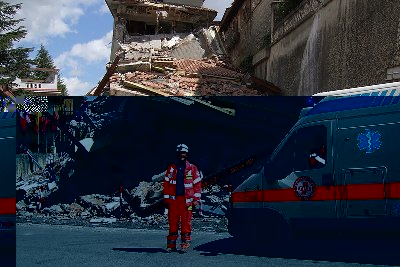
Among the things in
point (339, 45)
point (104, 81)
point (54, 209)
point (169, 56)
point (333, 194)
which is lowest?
point (54, 209)

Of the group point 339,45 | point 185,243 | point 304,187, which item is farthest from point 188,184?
point 339,45

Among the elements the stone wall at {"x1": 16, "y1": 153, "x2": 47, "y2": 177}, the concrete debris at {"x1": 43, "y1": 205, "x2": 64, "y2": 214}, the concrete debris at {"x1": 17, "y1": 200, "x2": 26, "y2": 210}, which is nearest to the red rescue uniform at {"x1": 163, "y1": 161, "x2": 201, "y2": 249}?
the concrete debris at {"x1": 43, "y1": 205, "x2": 64, "y2": 214}

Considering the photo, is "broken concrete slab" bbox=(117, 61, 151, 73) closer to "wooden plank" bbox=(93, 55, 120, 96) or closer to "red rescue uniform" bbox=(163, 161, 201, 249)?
"wooden plank" bbox=(93, 55, 120, 96)

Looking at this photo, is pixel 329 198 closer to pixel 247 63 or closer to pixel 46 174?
pixel 46 174

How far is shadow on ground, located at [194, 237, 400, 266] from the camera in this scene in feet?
12.7

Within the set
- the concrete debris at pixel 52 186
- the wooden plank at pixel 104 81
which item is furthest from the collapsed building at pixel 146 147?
the wooden plank at pixel 104 81

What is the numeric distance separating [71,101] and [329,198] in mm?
2285

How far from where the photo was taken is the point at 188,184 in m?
4.21

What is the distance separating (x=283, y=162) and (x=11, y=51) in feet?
96.9

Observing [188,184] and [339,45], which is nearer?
[188,184]

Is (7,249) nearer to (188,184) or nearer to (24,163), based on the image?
(24,163)

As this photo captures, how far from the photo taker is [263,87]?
64.6ft

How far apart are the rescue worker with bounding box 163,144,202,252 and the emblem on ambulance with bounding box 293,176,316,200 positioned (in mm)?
804

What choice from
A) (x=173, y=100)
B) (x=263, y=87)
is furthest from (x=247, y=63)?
(x=173, y=100)
